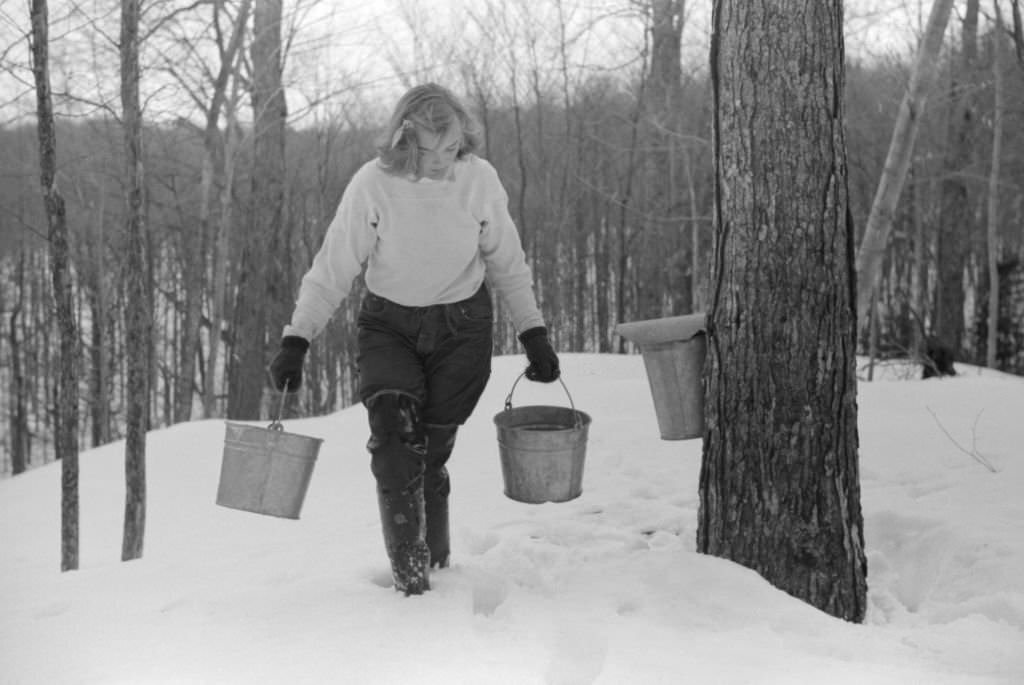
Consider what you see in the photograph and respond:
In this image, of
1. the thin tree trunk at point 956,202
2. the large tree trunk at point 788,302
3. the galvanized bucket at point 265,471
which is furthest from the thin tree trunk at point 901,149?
the thin tree trunk at point 956,202

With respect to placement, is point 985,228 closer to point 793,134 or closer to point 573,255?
point 573,255

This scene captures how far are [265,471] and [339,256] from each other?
70 cm

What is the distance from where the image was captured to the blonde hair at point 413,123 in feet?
9.00

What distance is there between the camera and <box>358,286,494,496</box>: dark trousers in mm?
2740

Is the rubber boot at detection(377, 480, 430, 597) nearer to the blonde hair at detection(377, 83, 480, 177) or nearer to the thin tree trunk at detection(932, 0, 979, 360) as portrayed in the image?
the blonde hair at detection(377, 83, 480, 177)

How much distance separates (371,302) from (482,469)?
9.68 feet

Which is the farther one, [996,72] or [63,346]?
[996,72]

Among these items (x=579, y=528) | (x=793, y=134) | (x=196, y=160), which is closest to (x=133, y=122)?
(x=579, y=528)

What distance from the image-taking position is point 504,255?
3016 millimetres

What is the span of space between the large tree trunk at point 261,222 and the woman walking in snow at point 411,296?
9703mm

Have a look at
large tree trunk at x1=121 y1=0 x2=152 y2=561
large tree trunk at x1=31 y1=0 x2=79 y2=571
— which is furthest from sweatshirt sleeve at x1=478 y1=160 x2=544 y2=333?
large tree trunk at x1=31 y1=0 x2=79 y2=571

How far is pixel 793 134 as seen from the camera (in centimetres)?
287

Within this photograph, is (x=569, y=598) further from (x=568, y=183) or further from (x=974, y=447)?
(x=568, y=183)

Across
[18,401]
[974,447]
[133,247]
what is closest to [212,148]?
[133,247]
